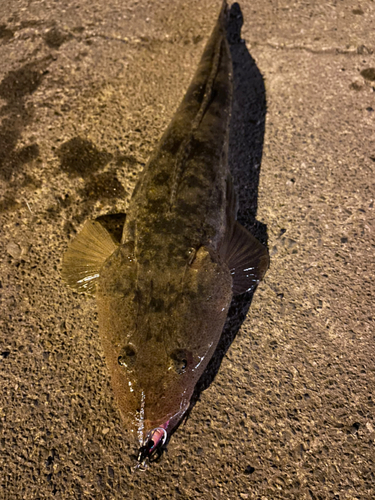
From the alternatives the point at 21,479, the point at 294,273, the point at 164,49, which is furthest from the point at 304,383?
the point at 164,49

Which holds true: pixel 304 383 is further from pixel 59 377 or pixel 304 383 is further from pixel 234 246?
pixel 59 377

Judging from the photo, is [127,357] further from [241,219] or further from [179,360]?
[241,219]

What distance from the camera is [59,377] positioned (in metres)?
2.63

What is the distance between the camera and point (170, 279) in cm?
212

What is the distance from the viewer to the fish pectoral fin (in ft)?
8.63

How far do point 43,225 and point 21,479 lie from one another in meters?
1.91

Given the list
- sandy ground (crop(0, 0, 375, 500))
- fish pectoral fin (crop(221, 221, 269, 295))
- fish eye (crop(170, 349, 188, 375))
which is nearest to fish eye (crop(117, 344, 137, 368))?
fish eye (crop(170, 349, 188, 375))

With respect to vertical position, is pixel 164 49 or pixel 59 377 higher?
pixel 164 49

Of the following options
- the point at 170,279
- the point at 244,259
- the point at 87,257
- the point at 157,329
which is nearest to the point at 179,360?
the point at 157,329

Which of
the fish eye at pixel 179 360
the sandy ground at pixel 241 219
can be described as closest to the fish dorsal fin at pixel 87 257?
the sandy ground at pixel 241 219

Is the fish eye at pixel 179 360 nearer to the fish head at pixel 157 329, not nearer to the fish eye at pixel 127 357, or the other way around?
the fish head at pixel 157 329

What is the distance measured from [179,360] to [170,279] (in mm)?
467

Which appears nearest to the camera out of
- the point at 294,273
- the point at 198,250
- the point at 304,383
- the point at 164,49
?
the point at 198,250

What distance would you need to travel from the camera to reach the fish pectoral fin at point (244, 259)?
8.63 ft
